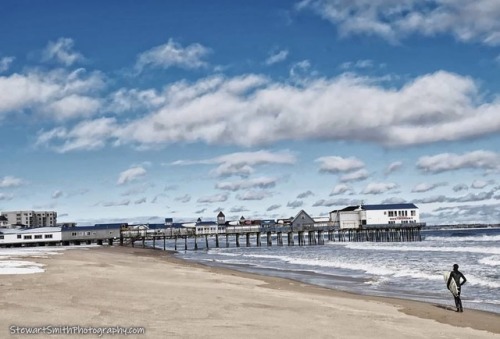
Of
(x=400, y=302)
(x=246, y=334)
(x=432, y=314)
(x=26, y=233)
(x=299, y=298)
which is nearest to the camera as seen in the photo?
(x=246, y=334)

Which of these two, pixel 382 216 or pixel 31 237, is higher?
pixel 382 216

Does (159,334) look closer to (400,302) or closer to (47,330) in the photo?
(47,330)

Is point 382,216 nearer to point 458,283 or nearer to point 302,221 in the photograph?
point 302,221

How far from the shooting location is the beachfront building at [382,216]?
334ft

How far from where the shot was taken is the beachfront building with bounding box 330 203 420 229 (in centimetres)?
10169

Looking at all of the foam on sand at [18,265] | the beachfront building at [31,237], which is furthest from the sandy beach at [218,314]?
the beachfront building at [31,237]

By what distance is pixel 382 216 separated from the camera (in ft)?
336

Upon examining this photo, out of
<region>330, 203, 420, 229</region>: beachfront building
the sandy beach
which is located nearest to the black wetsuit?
the sandy beach

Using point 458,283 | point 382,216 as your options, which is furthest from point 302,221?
point 458,283

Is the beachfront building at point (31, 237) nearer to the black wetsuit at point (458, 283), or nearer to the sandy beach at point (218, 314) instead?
the sandy beach at point (218, 314)

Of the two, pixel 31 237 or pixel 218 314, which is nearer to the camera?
pixel 218 314

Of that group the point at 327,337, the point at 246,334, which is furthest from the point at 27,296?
the point at 327,337

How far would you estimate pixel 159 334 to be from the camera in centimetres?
990

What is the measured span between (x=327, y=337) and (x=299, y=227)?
3691 inches
